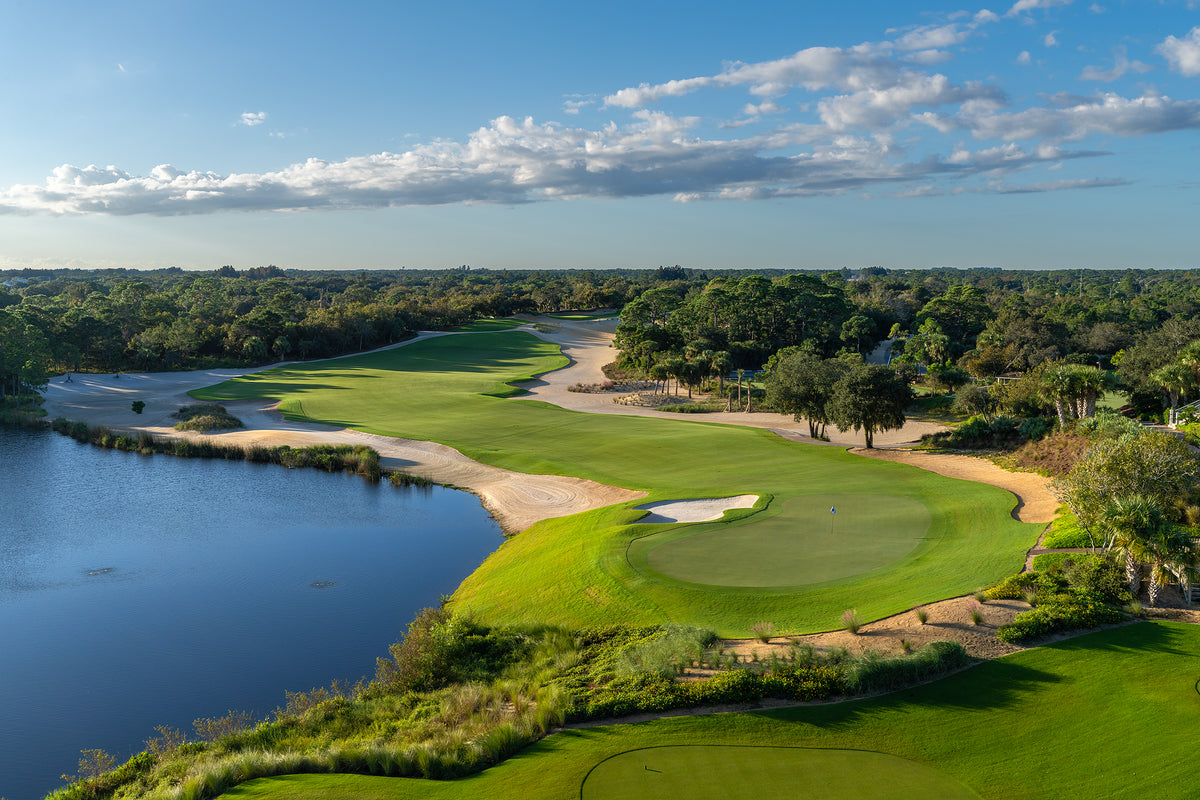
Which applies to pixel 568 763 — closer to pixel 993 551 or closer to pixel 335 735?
pixel 335 735

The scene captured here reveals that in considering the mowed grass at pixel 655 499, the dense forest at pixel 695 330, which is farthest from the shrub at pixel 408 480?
the dense forest at pixel 695 330

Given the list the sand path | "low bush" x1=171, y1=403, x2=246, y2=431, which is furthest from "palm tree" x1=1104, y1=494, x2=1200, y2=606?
"low bush" x1=171, y1=403, x2=246, y2=431

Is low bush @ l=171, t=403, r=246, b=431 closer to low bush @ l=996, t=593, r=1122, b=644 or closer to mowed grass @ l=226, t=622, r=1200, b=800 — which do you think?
mowed grass @ l=226, t=622, r=1200, b=800

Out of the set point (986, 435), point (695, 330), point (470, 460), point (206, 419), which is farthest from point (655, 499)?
point (695, 330)

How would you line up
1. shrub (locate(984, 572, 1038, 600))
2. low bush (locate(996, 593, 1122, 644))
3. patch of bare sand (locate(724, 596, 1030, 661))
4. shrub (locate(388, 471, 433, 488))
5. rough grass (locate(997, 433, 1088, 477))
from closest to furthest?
Result: patch of bare sand (locate(724, 596, 1030, 661)), low bush (locate(996, 593, 1122, 644)), shrub (locate(984, 572, 1038, 600)), rough grass (locate(997, 433, 1088, 477)), shrub (locate(388, 471, 433, 488))

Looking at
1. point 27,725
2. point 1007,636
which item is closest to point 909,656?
point 1007,636

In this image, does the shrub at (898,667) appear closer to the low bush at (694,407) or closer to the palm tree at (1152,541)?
the palm tree at (1152,541)
